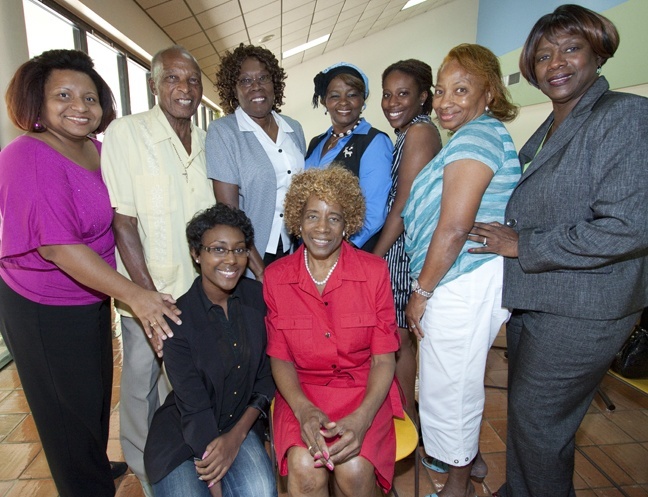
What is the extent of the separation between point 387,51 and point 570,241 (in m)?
10.4

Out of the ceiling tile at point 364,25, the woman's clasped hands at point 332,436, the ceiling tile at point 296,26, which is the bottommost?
the woman's clasped hands at point 332,436

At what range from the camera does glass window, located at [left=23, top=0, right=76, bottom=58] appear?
11.0 feet

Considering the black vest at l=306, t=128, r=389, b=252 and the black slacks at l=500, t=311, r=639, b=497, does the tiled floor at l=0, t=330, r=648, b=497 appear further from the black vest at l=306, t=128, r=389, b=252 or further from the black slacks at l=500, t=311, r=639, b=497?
the black vest at l=306, t=128, r=389, b=252

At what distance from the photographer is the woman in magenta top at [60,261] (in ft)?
4.80

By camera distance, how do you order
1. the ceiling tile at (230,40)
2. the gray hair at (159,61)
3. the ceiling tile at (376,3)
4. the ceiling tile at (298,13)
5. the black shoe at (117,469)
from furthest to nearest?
the ceiling tile at (376,3), the ceiling tile at (230,40), the ceiling tile at (298,13), the black shoe at (117,469), the gray hair at (159,61)

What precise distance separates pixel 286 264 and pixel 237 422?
2.19 feet

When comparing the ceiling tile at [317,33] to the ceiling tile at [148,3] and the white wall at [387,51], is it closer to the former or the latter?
the white wall at [387,51]

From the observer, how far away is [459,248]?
1.57 m

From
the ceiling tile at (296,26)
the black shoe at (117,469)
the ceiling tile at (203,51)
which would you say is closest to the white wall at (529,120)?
the ceiling tile at (296,26)

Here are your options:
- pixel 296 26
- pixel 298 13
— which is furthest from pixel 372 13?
pixel 298 13

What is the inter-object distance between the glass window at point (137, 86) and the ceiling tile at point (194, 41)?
0.78 meters

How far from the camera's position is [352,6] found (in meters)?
7.78

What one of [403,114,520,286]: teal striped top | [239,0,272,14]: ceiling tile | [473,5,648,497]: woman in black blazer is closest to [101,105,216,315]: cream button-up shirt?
[403,114,520,286]: teal striped top

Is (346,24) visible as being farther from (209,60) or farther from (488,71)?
(488,71)
